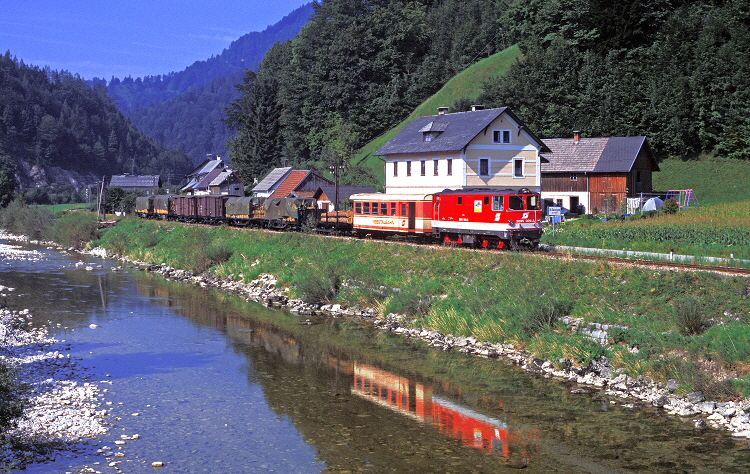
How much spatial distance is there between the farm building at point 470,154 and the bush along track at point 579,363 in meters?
23.7

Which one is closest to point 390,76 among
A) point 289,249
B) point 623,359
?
Answer: point 289,249

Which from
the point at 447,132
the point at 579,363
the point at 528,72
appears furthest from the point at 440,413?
the point at 528,72

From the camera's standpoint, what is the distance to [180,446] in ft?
56.6

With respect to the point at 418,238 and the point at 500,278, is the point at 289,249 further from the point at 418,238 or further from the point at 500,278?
the point at 500,278

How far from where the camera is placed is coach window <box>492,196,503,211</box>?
35625mm

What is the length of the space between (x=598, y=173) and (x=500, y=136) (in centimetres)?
1282

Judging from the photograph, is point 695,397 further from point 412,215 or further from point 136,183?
point 136,183

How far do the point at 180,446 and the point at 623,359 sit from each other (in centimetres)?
1298

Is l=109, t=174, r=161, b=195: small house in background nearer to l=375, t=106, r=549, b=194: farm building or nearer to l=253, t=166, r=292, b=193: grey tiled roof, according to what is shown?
l=253, t=166, r=292, b=193: grey tiled roof

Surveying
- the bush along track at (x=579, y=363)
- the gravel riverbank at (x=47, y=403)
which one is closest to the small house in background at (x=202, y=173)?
the bush along track at (x=579, y=363)

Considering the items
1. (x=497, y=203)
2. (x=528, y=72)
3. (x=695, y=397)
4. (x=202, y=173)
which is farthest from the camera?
(x=202, y=173)

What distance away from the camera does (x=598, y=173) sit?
2589 inches

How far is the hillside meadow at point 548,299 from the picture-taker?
20297mm

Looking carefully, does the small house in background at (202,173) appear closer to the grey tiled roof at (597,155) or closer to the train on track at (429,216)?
the train on track at (429,216)
